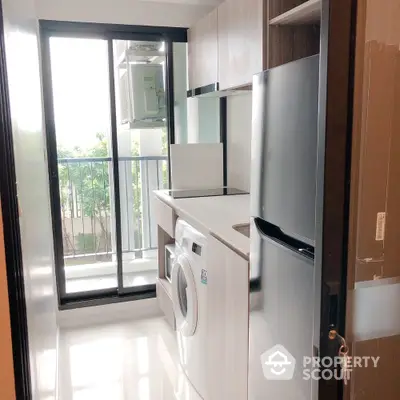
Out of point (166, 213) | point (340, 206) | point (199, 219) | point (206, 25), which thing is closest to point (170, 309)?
point (166, 213)

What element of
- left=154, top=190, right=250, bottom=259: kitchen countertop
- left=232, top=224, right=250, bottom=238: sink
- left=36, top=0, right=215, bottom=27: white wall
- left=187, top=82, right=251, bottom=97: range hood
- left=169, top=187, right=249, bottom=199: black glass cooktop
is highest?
left=36, top=0, right=215, bottom=27: white wall

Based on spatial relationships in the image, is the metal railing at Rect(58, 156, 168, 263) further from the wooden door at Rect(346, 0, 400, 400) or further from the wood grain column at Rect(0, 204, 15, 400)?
the wooden door at Rect(346, 0, 400, 400)

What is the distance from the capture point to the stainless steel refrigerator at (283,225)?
1089 millimetres

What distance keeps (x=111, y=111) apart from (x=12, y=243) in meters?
2.22

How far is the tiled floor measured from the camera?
2.34m

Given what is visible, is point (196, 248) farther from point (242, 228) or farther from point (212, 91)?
point (212, 91)

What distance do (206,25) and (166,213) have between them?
1.30 meters

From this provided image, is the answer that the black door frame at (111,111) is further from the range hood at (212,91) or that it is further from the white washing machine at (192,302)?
the white washing machine at (192,302)

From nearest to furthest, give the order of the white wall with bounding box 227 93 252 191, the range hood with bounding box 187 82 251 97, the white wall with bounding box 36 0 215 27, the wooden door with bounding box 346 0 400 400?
the wooden door with bounding box 346 0 400 400, the range hood with bounding box 187 82 251 97, the white wall with bounding box 36 0 215 27, the white wall with bounding box 227 93 252 191

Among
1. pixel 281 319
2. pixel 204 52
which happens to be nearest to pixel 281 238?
pixel 281 319

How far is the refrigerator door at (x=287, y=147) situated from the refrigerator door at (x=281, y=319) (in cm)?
11

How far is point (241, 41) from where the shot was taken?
88.4 inches

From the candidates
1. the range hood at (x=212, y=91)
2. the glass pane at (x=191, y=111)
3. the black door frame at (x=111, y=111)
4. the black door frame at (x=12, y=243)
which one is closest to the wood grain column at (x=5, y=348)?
the black door frame at (x=12, y=243)

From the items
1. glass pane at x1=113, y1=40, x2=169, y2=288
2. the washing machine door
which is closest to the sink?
the washing machine door
